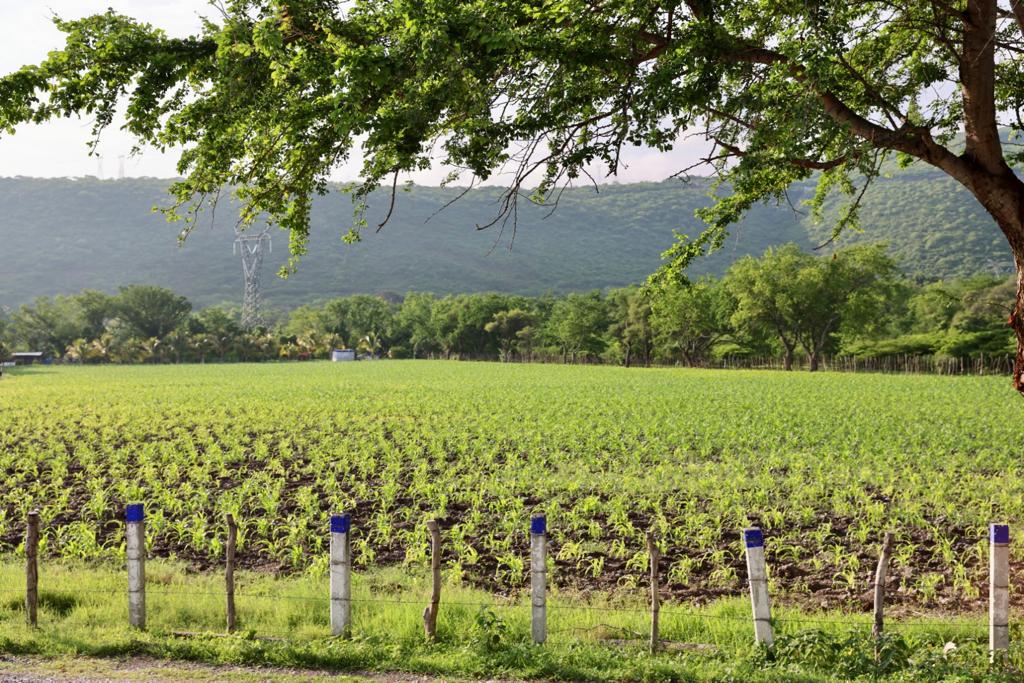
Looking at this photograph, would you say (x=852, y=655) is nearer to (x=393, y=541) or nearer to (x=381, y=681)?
(x=381, y=681)

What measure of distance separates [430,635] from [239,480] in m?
11.5

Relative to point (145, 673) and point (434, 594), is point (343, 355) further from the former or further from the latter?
point (145, 673)

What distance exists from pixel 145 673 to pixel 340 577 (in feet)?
5.95

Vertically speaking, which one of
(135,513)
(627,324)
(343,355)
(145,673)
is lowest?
(145,673)

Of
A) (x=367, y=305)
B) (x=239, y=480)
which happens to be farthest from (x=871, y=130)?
(x=367, y=305)

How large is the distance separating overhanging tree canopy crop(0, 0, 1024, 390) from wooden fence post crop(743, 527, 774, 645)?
12.6 ft

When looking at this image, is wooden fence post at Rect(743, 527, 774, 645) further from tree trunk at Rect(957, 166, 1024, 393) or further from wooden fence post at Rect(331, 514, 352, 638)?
tree trunk at Rect(957, 166, 1024, 393)

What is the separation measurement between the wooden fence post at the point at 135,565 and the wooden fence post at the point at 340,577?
6.44 feet

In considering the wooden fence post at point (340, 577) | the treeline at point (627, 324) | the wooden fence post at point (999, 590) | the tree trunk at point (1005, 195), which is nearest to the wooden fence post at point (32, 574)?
the wooden fence post at point (340, 577)

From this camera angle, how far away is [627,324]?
98312mm

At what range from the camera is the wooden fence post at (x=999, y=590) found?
750 cm

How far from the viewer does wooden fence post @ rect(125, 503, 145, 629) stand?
8.87 m

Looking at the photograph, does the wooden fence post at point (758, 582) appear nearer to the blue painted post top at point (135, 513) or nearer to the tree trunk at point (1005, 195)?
the tree trunk at point (1005, 195)

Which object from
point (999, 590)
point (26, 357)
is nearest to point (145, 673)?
point (999, 590)
